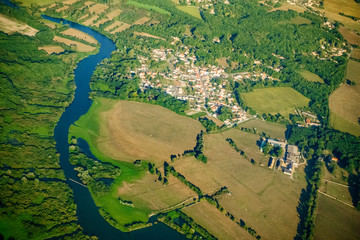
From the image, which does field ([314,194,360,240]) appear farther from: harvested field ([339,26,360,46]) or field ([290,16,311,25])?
field ([290,16,311,25])

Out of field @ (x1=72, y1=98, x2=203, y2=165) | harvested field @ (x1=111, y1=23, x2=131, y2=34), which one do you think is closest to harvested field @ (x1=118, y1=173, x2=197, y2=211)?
field @ (x1=72, y1=98, x2=203, y2=165)

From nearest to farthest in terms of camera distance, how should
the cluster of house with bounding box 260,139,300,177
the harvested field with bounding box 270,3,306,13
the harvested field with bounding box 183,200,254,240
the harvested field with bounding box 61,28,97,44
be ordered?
the harvested field with bounding box 183,200,254,240 → the cluster of house with bounding box 260,139,300,177 → the harvested field with bounding box 61,28,97,44 → the harvested field with bounding box 270,3,306,13

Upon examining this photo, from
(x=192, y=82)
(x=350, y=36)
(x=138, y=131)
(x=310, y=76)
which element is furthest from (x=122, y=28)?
(x=350, y=36)

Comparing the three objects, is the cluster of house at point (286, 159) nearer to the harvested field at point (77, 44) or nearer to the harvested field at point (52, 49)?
the harvested field at point (77, 44)

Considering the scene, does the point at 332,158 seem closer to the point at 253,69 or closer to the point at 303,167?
the point at 303,167

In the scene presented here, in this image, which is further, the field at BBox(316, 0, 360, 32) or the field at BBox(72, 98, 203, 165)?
the field at BBox(316, 0, 360, 32)

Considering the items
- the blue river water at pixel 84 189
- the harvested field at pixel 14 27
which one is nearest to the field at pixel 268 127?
the blue river water at pixel 84 189

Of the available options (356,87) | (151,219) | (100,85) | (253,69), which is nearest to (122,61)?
(100,85)
